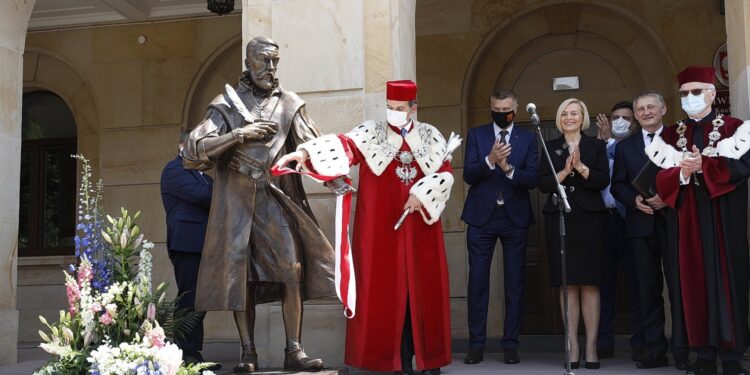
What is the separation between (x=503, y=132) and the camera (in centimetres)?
716

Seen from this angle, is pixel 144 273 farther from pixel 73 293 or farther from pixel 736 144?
pixel 736 144

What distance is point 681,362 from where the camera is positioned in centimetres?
632

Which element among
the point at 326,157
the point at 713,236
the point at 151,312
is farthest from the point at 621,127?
the point at 151,312

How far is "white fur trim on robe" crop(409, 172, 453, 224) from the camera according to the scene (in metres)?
6.08

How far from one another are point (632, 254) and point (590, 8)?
4.05 metres

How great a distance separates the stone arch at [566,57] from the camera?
10.0 metres

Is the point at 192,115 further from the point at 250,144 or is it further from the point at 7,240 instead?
the point at 250,144

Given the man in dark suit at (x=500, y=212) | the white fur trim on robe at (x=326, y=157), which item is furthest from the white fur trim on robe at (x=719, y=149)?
the white fur trim on robe at (x=326, y=157)

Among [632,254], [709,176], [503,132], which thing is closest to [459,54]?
[503,132]

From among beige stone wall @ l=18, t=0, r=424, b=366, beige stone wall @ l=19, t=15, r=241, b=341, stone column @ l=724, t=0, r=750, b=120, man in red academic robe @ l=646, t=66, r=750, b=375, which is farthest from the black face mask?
beige stone wall @ l=19, t=15, r=241, b=341

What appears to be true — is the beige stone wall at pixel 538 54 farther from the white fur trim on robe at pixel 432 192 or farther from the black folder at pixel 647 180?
the white fur trim on robe at pixel 432 192

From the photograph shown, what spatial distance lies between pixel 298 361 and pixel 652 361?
265 centimetres

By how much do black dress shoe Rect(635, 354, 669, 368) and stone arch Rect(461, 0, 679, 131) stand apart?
161 inches

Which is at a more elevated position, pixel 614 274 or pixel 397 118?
pixel 397 118
